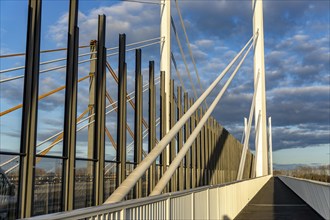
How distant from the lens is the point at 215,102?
60.8 ft

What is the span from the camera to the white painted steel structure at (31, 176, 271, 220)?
547 cm

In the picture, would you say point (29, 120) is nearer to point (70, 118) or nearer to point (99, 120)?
point (70, 118)

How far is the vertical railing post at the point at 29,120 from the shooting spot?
797cm

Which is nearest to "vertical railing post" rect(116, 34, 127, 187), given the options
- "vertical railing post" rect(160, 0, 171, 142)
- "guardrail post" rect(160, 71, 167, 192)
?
"guardrail post" rect(160, 71, 167, 192)

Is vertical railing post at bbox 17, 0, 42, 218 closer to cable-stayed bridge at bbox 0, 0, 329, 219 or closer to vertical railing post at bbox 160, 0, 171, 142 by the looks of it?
cable-stayed bridge at bbox 0, 0, 329, 219

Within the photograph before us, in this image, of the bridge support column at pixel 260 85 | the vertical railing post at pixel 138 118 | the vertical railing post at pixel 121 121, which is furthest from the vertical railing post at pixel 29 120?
the bridge support column at pixel 260 85

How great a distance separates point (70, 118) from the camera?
9594 mm

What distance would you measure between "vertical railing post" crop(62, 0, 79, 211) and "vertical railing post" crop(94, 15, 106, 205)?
123cm

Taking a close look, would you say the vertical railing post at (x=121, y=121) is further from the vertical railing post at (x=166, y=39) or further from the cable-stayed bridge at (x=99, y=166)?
the vertical railing post at (x=166, y=39)

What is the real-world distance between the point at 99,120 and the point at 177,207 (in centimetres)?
311

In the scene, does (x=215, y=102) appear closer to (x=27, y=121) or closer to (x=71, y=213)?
(x=27, y=121)

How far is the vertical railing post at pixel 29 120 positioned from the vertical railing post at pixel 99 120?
2807mm

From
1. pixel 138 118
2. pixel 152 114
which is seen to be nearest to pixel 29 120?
pixel 138 118

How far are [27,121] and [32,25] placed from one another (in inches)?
63.7
